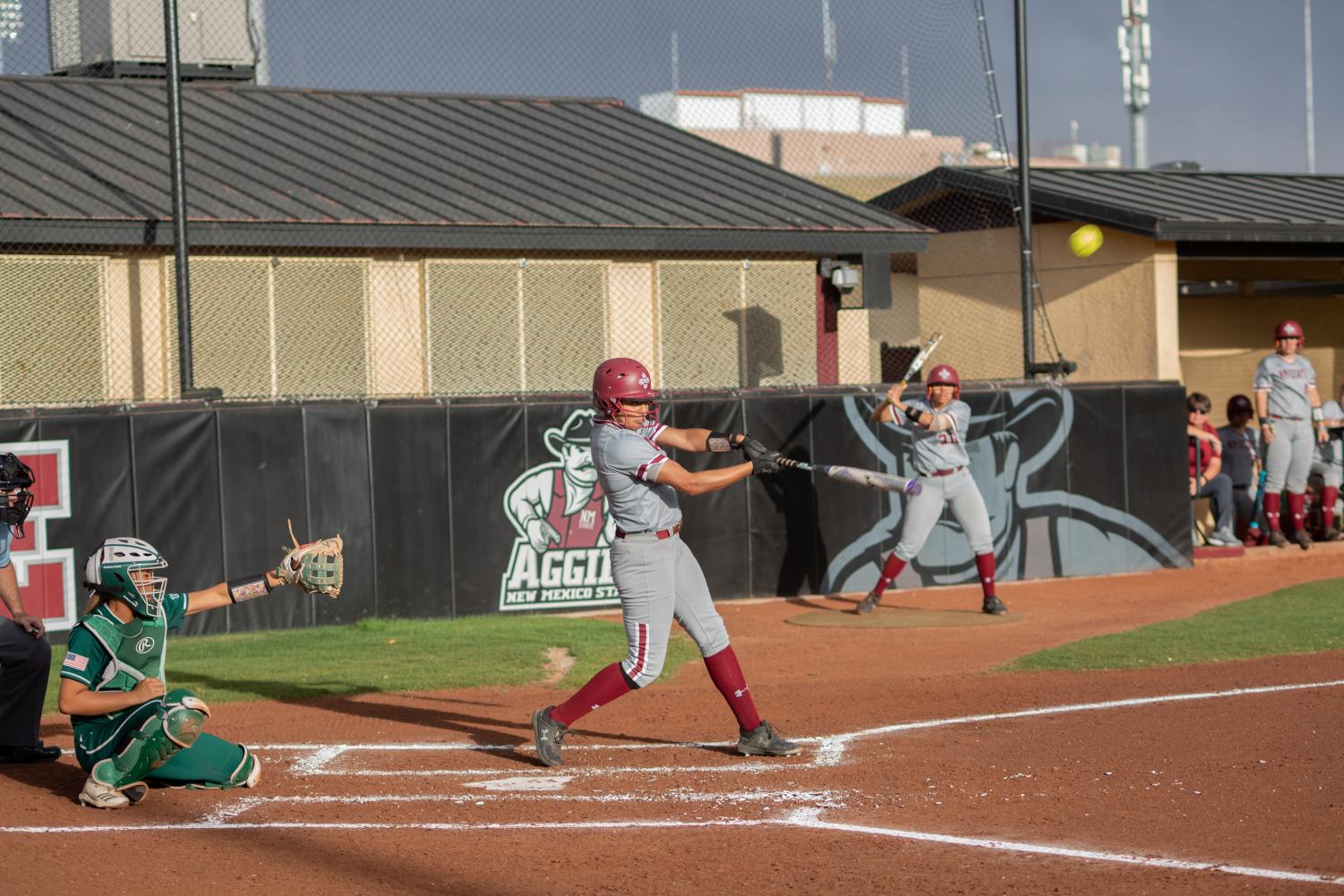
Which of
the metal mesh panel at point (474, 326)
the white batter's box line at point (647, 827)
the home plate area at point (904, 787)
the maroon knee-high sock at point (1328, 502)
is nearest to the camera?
the white batter's box line at point (647, 827)

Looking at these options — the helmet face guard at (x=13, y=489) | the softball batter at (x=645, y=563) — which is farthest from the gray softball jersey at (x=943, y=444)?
the helmet face guard at (x=13, y=489)

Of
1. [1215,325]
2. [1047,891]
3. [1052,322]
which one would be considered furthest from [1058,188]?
[1047,891]

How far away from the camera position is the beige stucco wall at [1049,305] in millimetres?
17578

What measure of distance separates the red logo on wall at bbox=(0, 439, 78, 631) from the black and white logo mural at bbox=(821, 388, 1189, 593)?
647 cm

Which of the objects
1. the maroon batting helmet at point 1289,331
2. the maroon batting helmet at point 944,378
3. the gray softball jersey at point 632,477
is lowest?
the gray softball jersey at point 632,477

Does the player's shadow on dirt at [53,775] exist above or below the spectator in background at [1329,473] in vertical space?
below

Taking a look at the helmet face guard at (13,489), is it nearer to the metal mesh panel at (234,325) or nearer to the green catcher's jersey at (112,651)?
the green catcher's jersey at (112,651)

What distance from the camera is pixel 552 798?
6.46m

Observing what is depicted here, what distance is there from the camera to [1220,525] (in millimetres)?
15734

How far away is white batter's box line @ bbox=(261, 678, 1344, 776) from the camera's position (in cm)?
701

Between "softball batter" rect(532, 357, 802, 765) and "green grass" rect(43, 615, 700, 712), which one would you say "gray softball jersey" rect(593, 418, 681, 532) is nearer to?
"softball batter" rect(532, 357, 802, 765)

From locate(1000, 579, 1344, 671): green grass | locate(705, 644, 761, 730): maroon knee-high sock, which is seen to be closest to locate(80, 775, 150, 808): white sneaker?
locate(705, 644, 761, 730): maroon knee-high sock

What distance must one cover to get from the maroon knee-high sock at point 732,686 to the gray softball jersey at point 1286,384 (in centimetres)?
976

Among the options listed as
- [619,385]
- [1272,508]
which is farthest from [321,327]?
[1272,508]
